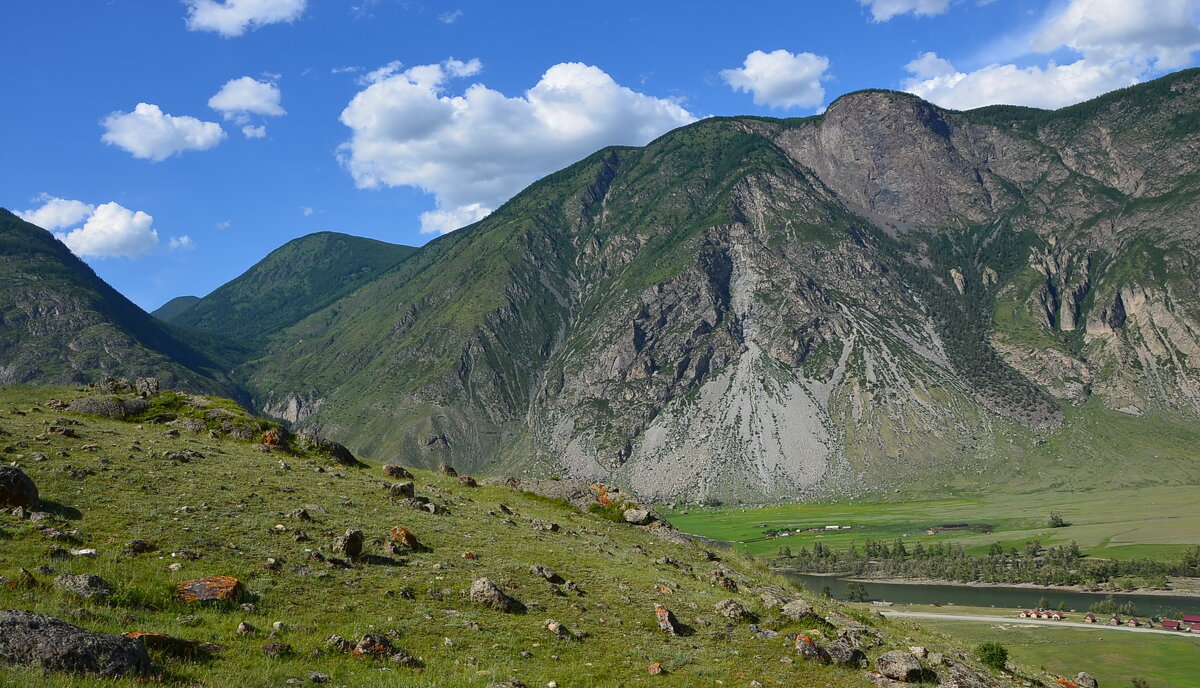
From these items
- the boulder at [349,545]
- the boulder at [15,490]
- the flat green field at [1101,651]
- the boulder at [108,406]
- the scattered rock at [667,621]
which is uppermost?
the boulder at [108,406]

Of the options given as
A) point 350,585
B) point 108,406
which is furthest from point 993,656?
point 108,406

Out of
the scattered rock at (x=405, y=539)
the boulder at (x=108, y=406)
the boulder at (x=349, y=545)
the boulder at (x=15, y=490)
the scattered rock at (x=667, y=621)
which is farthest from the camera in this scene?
the boulder at (x=108, y=406)

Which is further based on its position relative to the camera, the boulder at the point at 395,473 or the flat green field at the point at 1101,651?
the flat green field at the point at 1101,651

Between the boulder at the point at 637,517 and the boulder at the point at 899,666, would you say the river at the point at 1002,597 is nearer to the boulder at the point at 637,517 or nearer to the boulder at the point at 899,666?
the boulder at the point at 637,517

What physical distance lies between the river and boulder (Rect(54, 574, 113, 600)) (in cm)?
13638

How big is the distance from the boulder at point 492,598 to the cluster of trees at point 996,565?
16599 centimetres

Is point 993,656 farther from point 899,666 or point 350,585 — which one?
point 350,585

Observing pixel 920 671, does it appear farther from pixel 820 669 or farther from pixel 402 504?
pixel 402 504

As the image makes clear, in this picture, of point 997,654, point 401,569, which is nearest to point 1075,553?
point 997,654

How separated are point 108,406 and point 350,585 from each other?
34.8 meters

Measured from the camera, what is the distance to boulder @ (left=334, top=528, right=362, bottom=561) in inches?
842

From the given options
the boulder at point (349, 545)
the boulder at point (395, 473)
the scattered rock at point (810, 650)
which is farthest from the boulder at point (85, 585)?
the boulder at point (395, 473)

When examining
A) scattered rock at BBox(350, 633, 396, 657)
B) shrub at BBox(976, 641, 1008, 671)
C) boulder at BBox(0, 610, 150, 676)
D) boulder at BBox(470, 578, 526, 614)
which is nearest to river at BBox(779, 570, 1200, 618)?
shrub at BBox(976, 641, 1008, 671)

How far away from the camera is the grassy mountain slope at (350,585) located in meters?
14.4
